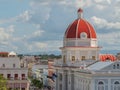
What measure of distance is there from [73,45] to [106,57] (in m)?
12.5

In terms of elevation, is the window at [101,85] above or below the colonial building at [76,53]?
below

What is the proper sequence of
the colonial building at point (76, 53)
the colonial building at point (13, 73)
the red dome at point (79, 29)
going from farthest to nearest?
the red dome at point (79, 29), the colonial building at point (76, 53), the colonial building at point (13, 73)

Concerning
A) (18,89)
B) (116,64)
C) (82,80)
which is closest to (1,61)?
(18,89)

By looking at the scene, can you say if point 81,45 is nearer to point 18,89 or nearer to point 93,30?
point 93,30

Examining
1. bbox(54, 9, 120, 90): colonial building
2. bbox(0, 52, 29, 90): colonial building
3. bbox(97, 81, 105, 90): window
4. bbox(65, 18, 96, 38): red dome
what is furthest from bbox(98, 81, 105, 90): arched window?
bbox(65, 18, 96, 38): red dome

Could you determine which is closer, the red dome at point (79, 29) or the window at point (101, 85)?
→ the window at point (101, 85)

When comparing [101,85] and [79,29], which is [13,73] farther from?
[101,85]

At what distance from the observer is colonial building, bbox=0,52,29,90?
343 feet

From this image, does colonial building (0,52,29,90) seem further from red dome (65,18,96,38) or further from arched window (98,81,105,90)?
arched window (98,81,105,90)

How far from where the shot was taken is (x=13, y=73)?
350ft

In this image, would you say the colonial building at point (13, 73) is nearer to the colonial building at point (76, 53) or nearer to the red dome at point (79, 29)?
the colonial building at point (76, 53)

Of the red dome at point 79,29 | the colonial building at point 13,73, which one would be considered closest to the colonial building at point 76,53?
the red dome at point 79,29

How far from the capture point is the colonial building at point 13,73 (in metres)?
105

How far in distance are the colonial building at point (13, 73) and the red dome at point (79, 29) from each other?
1726 centimetres
